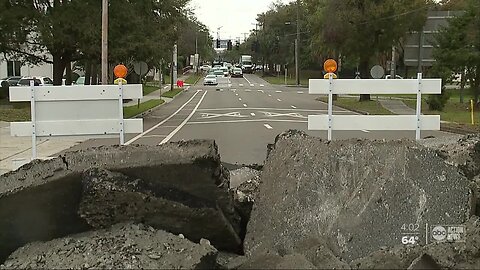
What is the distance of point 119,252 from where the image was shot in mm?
3641

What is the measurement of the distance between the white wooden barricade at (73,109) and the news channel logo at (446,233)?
18.6 feet

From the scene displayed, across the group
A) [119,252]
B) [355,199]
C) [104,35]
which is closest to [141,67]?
[104,35]

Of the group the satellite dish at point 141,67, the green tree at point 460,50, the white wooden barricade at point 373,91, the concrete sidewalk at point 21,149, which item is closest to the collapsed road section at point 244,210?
the white wooden barricade at point 373,91

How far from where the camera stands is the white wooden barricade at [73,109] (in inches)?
363

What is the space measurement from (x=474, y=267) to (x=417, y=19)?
38.5 m

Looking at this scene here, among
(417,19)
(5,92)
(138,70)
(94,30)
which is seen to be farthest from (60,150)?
(417,19)

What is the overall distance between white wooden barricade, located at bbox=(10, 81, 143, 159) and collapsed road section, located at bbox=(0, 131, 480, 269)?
4.61m

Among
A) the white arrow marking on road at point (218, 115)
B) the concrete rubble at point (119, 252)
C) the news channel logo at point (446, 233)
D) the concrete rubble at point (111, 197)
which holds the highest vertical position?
the concrete rubble at point (111, 197)

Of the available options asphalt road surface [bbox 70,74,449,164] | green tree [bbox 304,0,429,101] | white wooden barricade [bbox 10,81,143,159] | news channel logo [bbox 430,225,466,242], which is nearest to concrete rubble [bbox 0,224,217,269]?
news channel logo [bbox 430,225,466,242]

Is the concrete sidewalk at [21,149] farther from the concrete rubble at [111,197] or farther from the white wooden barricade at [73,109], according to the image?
the concrete rubble at [111,197]

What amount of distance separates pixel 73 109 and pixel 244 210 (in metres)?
4.88

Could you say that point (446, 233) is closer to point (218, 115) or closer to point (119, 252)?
point (119, 252)

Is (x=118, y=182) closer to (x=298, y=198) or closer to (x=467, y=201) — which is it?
(x=298, y=198)

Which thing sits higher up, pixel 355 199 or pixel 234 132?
pixel 355 199
